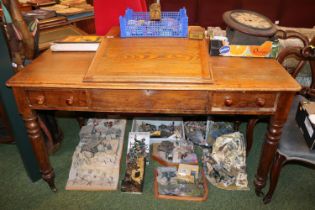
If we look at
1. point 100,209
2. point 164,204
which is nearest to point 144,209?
point 164,204

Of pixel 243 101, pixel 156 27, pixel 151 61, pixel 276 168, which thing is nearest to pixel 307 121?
pixel 276 168

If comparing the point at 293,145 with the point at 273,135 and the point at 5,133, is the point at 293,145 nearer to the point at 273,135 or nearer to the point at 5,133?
the point at 273,135

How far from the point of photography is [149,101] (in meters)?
1.29

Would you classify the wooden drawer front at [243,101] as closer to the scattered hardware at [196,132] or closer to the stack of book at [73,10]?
the scattered hardware at [196,132]

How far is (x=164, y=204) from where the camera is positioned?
5.38 feet

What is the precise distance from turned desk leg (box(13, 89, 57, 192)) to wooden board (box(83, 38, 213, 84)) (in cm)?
37

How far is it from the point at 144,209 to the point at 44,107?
0.86 metres

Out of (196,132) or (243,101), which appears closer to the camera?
(243,101)

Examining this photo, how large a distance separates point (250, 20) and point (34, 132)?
4.56ft

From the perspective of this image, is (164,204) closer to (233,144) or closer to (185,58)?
(233,144)

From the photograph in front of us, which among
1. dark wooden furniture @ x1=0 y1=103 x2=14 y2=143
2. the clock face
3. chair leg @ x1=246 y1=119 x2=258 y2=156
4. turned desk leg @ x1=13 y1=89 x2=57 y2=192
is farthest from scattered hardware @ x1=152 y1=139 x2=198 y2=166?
dark wooden furniture @ x1=0 y1=103 x2=14 y2=143

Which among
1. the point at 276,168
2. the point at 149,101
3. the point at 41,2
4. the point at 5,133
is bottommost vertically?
the point at 5,133

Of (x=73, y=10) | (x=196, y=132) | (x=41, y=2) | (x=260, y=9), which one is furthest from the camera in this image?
(x=260, y=9)

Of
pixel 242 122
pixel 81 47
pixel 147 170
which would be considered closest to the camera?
pixel 81 47
